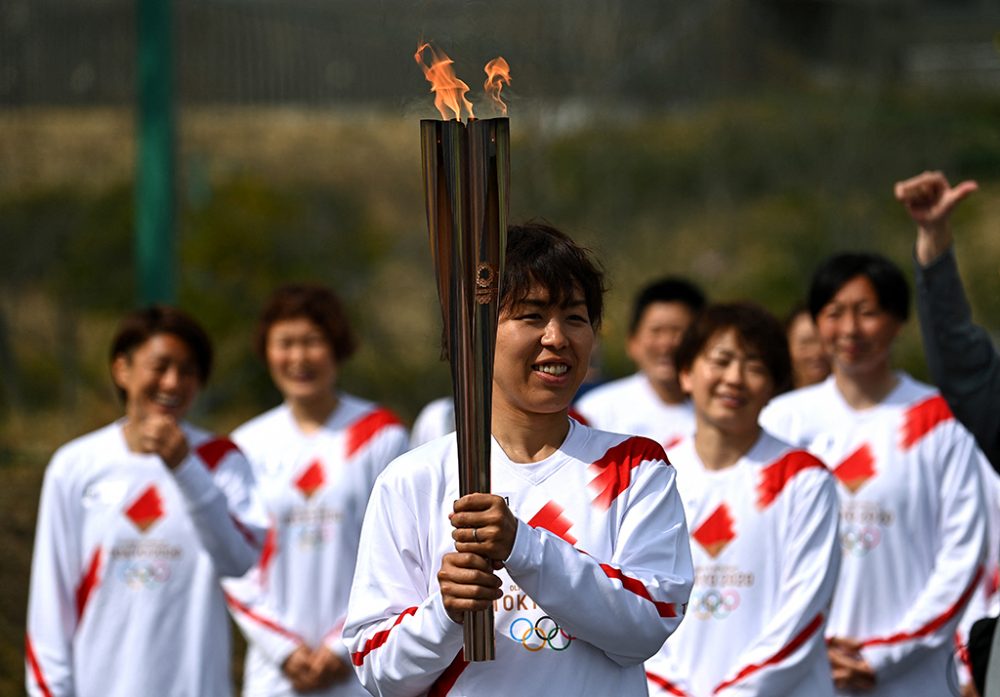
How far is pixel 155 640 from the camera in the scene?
14.5 feet

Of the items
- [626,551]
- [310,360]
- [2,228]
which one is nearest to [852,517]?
[310,360]

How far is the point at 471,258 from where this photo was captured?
2418 mm

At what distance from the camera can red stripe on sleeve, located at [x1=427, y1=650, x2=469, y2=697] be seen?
2619mm

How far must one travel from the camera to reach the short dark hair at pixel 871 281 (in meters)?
4.59

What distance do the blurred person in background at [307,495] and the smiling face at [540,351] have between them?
2383mm

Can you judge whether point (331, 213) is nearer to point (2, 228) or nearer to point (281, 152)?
point (281, 152)

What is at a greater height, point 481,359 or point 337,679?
point 481,359

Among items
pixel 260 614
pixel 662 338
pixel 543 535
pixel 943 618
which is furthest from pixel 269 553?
pixel 543 535

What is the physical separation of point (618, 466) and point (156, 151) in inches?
203

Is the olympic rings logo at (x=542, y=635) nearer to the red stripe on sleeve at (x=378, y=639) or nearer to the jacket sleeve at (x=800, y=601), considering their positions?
the red stripe on sleeve at (x=378, y=639)

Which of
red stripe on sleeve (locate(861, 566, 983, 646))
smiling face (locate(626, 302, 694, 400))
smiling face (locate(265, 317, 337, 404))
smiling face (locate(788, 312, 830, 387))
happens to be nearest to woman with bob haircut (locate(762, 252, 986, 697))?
red stripe on sleeve (locate(861, 566, 983, 646))

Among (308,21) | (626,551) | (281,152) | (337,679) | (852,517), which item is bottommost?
(337,679)

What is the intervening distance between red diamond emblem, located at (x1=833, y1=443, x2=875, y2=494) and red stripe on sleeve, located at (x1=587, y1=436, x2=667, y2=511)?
2038 mm

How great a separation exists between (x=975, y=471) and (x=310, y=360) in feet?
6.87
